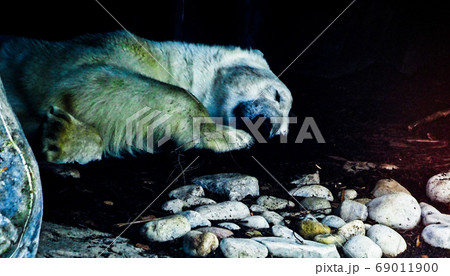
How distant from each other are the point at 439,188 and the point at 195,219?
1.35 meters

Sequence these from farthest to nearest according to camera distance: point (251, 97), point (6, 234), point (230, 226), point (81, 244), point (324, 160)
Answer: point (251, 97) < point (324, 160) < point (230, 226) < point (81, 244) < point (6, 234)

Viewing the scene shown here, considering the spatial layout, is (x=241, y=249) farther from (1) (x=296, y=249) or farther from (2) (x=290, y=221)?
(2) (x=290, y=221)

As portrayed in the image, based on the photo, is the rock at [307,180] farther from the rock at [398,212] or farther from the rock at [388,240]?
the rock at [388,240]

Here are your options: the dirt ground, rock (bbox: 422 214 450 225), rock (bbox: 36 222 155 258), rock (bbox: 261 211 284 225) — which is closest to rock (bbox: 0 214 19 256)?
rock (bbox: 36 222 155 258)

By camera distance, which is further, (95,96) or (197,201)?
(95,96)

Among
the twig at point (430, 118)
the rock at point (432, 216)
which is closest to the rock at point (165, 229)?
the rock at point (432, 216)

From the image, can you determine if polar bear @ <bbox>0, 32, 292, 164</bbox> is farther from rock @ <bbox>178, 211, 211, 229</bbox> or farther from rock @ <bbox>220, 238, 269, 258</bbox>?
rock @ <bbox>220, 238, 269, 258</bbox>

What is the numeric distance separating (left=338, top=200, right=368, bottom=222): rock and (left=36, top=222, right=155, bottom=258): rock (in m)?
1.00

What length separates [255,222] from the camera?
206cm

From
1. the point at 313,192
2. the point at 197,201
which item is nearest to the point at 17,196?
the point at 197,201

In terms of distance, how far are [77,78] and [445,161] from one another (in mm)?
2300

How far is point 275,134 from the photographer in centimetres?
356

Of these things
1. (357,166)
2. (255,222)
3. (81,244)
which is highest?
(357,166)

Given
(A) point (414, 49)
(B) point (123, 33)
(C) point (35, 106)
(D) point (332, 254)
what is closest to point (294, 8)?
(A) point (414, 49)
